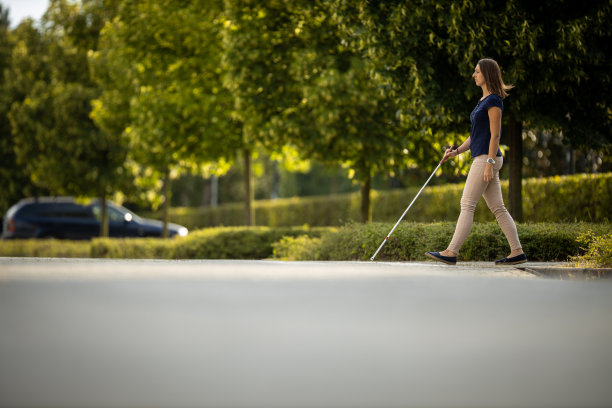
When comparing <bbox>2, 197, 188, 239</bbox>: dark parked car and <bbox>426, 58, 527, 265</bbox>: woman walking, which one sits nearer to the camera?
<bbox>426, 58, 527, 265</bbox>: woman walking

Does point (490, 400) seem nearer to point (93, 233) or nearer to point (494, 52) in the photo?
point (494, 52)

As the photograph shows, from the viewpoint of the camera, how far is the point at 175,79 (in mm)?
20016

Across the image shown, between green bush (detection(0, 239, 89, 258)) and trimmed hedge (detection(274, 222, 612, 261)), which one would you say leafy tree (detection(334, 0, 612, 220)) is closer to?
trimmed hedge (detection(274, 222, 612, 261))

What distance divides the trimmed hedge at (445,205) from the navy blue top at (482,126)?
4.22 m

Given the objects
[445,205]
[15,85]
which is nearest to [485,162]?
A: [445,205]

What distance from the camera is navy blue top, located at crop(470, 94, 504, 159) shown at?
27.7 feet

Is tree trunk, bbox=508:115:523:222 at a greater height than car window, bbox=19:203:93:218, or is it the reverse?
tree trunk, bbox=508:115:523:222

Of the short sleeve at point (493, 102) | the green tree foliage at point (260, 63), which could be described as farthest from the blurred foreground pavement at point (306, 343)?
the green tree foliage at point (260, 63)

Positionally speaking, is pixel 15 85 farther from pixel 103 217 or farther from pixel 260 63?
pixel 260 63

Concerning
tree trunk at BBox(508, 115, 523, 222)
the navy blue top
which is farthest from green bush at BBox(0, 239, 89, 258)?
the navy blue top

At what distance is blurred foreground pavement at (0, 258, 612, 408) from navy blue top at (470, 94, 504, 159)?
159 centimetres

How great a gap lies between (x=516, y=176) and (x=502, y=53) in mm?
2546

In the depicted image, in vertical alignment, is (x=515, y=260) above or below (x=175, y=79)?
below

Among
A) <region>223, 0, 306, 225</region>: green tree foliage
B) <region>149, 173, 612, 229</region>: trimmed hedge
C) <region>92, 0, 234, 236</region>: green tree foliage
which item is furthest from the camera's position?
<region>92, 0, 234, 236</region>: green tree foliage
